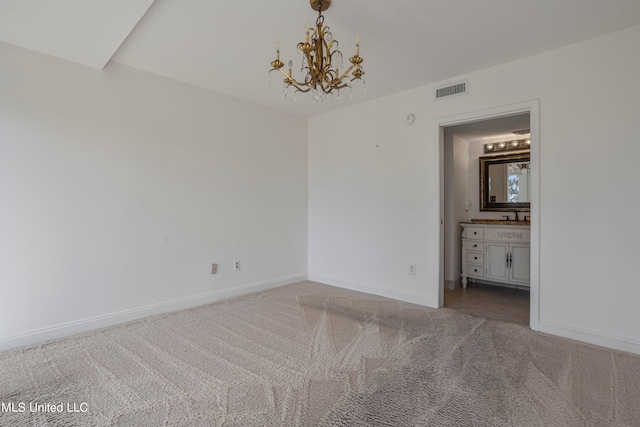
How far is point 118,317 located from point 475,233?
14.6 feet

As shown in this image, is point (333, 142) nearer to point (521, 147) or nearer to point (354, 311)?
point (354, 311)

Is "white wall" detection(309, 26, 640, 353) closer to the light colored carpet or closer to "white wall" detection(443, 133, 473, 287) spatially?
the light colored carpet

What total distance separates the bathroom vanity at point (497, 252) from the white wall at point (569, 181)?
1365 millimetres

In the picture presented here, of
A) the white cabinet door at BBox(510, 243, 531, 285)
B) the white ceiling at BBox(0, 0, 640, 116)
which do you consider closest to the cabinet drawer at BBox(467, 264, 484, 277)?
the white cabinet door at BBox(510, 243, 531, 285)

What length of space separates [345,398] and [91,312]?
2.45 meters

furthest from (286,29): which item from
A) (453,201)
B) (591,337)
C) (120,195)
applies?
(591,337)

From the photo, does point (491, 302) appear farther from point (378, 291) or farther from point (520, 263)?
point (378, 291)

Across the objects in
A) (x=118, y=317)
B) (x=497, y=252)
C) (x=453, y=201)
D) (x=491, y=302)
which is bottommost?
(x=491, y=302)

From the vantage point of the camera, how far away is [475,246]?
4.63 meters

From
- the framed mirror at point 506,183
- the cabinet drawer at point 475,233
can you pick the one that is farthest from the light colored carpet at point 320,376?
the framed mirror at point 506,183

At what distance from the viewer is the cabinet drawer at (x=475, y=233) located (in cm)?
457

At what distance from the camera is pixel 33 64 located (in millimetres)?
2633

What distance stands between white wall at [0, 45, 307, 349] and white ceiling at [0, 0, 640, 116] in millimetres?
339

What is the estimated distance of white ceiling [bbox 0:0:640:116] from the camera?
7.14 feet
